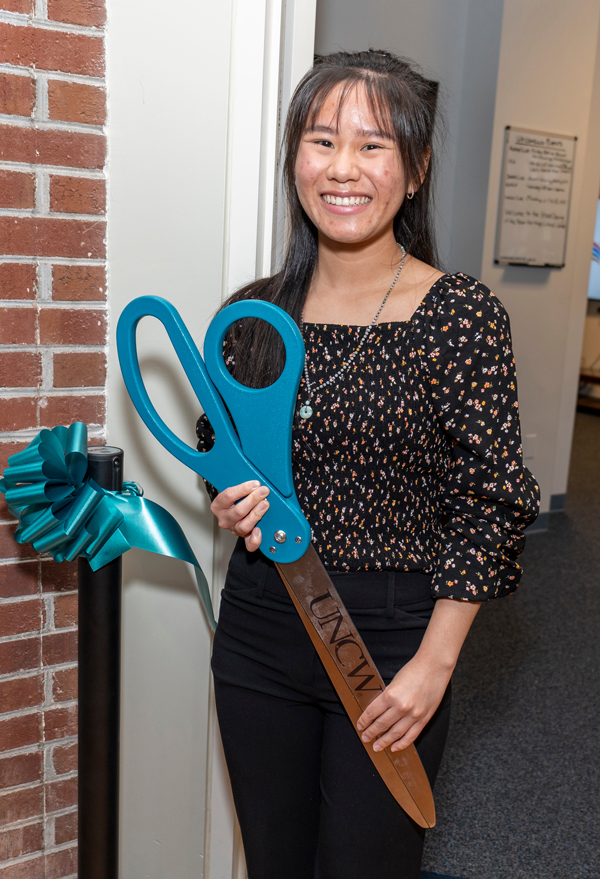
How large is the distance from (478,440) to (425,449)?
0.32 ft

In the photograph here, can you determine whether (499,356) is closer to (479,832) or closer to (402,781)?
(402,781)

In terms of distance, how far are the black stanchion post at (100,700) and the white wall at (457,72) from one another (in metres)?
2.85

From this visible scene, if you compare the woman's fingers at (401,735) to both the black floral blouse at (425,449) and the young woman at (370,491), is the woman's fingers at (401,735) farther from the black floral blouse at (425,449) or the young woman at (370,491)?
the black floral blouse at (425,449)

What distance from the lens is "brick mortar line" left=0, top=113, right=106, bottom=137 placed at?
1.29m

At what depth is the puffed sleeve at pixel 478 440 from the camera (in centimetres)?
103

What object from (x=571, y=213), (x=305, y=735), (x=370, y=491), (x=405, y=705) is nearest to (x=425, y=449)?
(x=370, y=491)

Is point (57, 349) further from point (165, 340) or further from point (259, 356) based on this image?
point (259, 356)

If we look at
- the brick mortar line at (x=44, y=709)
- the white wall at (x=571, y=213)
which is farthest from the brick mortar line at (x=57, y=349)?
the white wall at (x=571, y=213)

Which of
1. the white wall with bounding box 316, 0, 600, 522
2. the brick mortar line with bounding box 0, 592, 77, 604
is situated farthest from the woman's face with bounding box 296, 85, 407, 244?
the white wall with bounding box 316, 0, 600, 522

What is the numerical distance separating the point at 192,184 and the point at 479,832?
174 cm

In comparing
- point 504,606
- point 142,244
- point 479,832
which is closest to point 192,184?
point 142,244

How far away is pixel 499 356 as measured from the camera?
40.8 inches

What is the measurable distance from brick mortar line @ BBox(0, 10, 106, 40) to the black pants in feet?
2.90

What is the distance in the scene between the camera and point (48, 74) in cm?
130
